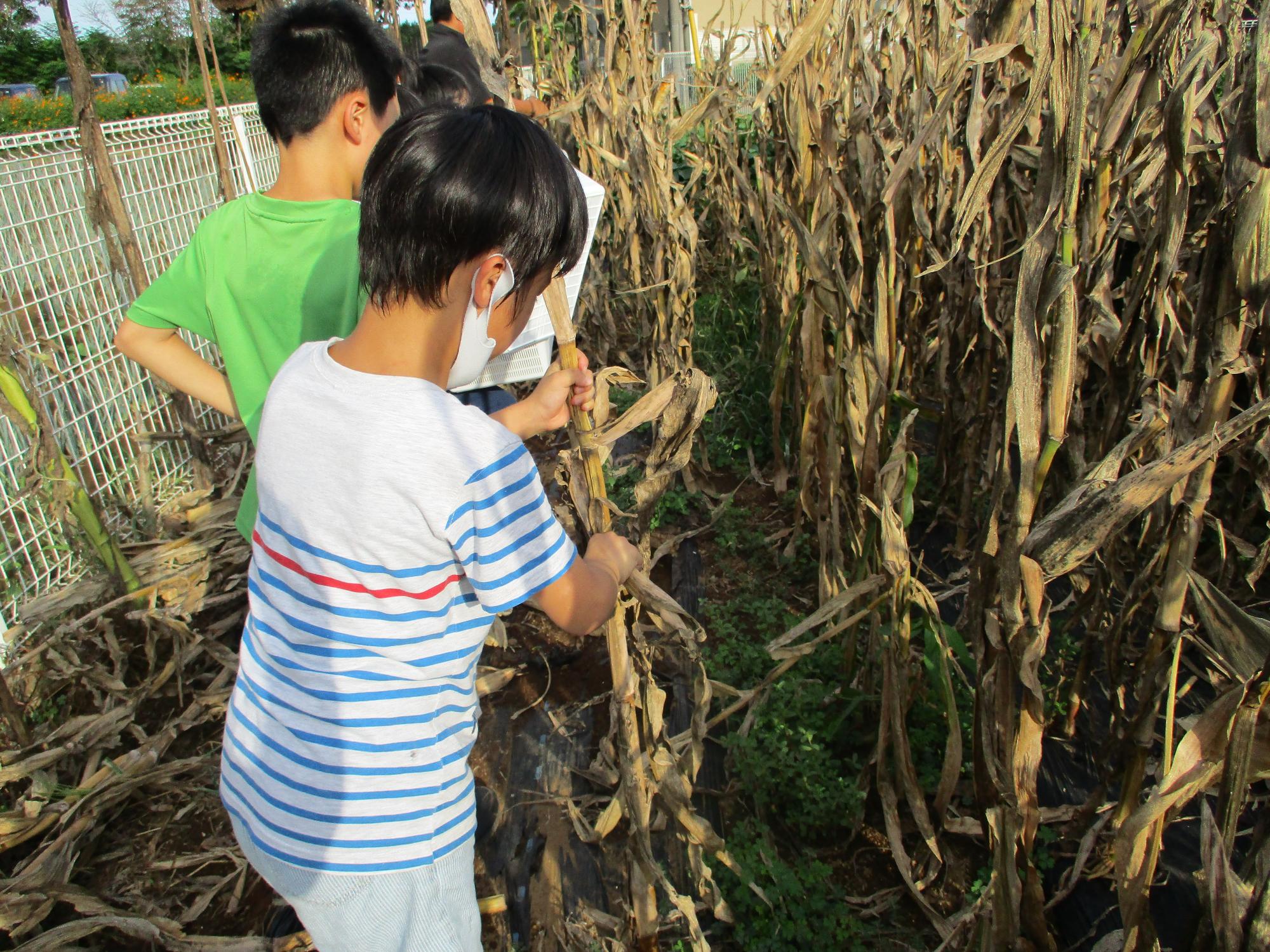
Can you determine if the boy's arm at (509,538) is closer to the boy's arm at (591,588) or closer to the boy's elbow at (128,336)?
the boy's arm at (591,588)

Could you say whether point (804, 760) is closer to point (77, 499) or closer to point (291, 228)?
point (291, 228)

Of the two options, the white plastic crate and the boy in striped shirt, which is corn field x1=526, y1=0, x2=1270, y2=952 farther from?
the boy in striped shirt

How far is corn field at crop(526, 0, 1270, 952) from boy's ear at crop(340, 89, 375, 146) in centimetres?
72

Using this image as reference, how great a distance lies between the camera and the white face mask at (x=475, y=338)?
3.10 feet

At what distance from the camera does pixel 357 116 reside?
57.4 inches

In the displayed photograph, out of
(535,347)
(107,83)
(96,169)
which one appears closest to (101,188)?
(96,169)

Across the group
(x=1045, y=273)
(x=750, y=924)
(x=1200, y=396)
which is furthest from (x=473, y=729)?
(x=1200, y=396)

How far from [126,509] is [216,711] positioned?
1.04 meters

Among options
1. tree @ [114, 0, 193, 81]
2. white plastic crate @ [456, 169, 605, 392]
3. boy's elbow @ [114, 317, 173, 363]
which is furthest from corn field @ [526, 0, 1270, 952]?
tree @ [114, 0, 193, 81]

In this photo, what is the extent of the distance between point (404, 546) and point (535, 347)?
73 cm

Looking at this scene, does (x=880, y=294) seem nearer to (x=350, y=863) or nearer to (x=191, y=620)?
(x=350, y=863)

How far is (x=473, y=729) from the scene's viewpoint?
44.0 inches

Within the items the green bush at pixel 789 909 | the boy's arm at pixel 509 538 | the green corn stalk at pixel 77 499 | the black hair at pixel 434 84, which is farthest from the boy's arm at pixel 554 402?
the green corn stalk at pixel 77 499

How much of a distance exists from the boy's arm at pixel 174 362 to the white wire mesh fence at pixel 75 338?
2.90 feet
